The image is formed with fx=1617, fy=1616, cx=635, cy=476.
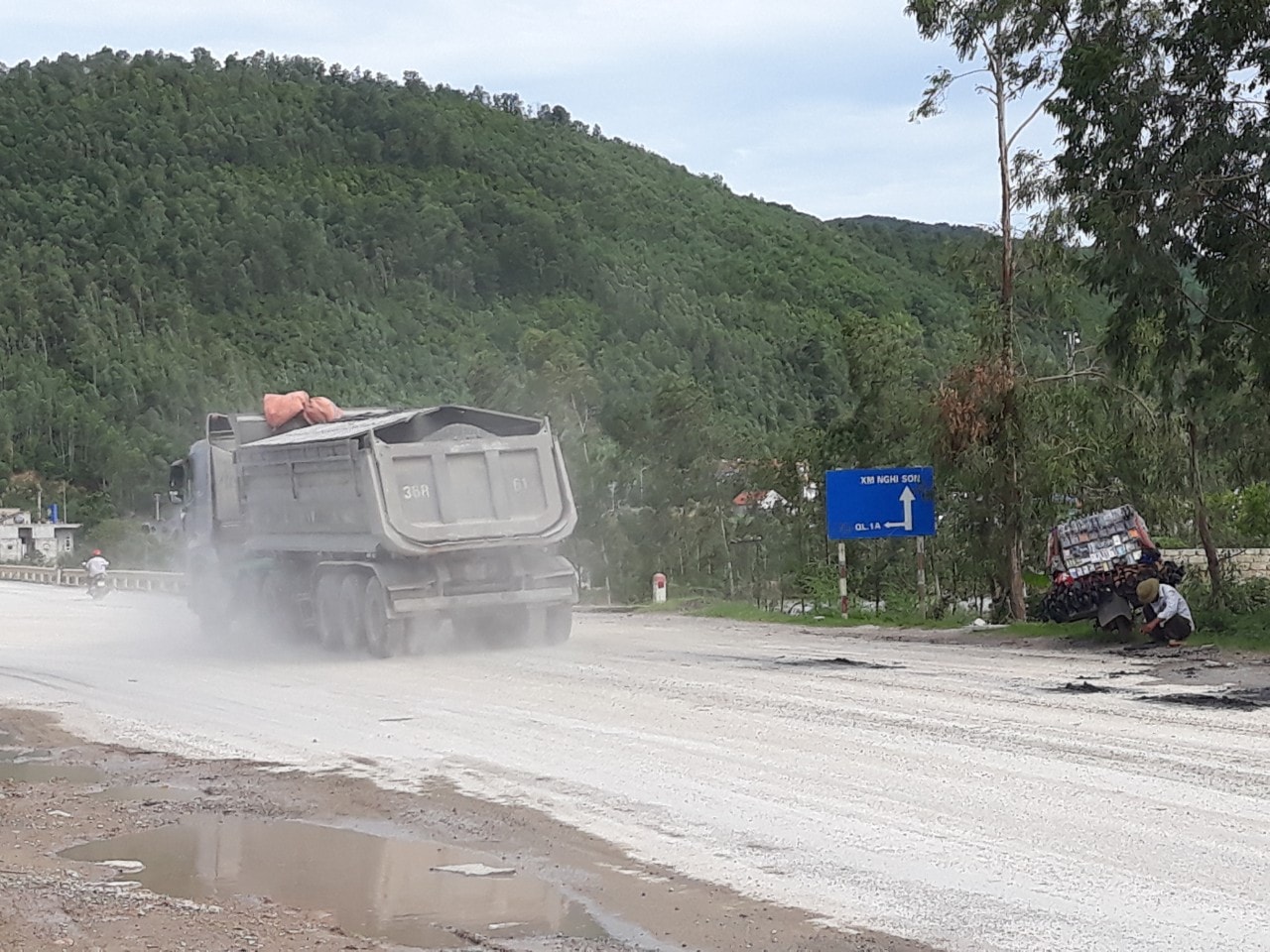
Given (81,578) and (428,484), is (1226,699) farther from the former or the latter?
(81,578)

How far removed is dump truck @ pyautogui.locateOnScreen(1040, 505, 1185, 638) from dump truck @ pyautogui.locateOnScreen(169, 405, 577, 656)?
595cm

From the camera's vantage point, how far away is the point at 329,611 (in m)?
20.6

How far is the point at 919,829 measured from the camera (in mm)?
8367

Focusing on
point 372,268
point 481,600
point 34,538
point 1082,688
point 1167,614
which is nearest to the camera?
point 1082,688

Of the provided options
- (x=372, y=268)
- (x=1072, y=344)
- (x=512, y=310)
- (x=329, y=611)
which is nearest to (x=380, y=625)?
(x=329, y=611)

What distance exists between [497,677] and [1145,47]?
34.5ft

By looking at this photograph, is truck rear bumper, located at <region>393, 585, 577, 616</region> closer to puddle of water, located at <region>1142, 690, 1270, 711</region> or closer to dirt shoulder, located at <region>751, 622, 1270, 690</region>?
dirt shoulder, located at <region>751, 622, 1270, 690</region>

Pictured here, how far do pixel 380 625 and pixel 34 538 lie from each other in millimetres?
78992

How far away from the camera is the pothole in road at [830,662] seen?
53.9ft

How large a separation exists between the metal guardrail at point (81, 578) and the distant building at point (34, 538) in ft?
40.8

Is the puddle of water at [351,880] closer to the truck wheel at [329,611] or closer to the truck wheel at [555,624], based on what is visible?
the truck wheel at [329,611]

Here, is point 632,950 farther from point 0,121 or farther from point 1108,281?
point 0,121

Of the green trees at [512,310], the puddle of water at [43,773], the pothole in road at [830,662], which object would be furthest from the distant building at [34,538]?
the puddle of water at [43,773]

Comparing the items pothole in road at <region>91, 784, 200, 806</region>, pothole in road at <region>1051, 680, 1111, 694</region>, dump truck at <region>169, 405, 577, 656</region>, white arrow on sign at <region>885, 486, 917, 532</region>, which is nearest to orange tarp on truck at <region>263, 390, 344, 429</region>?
dump truck at <region>169, 405, 577, 656</region>
